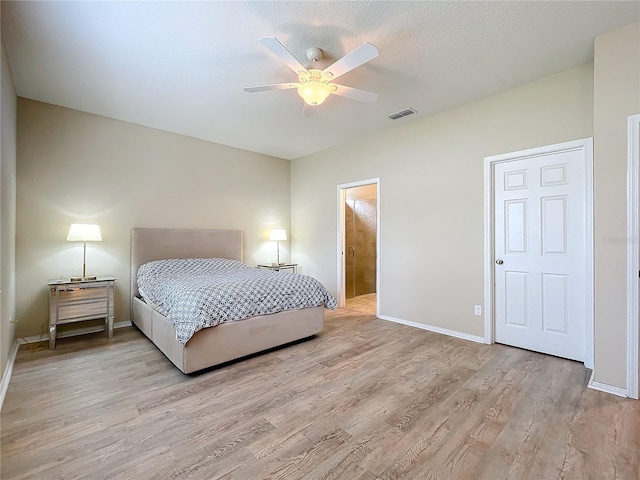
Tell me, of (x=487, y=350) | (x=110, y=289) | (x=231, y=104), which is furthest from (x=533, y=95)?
(x=110, y=289)

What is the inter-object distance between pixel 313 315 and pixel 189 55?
9.04ft

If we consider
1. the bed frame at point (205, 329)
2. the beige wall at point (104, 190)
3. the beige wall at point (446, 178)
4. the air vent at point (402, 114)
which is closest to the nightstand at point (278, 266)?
the beige wall at point (104, 190)

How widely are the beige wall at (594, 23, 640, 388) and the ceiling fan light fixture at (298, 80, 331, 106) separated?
82.4 inches

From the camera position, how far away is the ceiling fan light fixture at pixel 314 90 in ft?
7.41

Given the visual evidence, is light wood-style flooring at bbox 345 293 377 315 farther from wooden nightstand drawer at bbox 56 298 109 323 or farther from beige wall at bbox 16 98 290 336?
wooden nightstand drawer at bbox 56 298 109 323

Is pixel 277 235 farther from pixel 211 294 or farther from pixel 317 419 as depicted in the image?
pixel 317 419

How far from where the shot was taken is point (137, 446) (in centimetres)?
160

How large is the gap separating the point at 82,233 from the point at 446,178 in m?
4.23

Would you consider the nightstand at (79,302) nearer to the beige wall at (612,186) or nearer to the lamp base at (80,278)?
the lamp base at (80,278)

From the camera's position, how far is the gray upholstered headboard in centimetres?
383

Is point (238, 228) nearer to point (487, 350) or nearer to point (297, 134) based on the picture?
point (297, 134)

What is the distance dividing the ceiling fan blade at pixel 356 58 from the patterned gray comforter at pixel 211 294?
2.04 m

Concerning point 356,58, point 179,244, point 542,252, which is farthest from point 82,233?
point 542,252

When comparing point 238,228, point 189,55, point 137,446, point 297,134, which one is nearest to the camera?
point 137,446
